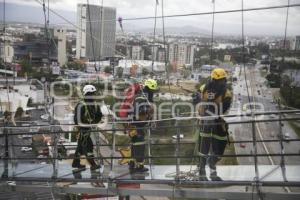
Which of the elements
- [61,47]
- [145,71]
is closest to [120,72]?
[145,71]

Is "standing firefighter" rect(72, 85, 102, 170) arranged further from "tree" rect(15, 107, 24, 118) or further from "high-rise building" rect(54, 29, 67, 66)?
"tree" rect(15, 107, 24, 118)

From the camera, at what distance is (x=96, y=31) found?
25.7 ft

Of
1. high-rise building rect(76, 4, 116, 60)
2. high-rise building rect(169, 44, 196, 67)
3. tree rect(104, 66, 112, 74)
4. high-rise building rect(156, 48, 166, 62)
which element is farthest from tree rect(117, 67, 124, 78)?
high-rise building rect(169, 44, 196, 67)

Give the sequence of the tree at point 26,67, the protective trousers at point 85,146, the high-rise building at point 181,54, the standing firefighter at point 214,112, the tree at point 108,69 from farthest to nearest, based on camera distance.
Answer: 1. the tree at point 26,67
2. the tree at point 108,69
3. the high-rise building at point 181,54
4. the protective trousers at point 85,146
5. the standing firefighter at point 214,112

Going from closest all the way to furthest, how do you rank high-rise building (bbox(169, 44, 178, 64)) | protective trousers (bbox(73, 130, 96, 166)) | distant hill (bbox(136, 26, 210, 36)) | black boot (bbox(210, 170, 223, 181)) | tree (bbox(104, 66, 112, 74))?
black boot (bbox(210, 170, 223, 181)), protective trousers (bbox(73, 130, 96, 166)), distant hill (bbox(136, 26, 210, 36)), high-rise building (bbox(169, 44, 178, 64)), tree (bbox(104, 66, 112, 74))

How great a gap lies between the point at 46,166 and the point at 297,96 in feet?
11.0

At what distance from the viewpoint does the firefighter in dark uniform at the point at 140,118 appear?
4.16 m

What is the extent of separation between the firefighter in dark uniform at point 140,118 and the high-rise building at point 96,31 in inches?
137

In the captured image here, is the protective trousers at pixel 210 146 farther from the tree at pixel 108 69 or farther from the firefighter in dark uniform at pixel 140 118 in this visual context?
the tree at pixel 108 69

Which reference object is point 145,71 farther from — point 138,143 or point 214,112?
point 214,112

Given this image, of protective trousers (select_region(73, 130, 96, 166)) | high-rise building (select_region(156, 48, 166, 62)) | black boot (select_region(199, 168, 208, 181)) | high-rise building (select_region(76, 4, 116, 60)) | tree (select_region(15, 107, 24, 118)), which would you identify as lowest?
tree (select_region(15, 107, 24, 118))

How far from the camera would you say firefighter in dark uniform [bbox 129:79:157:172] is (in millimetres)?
4164

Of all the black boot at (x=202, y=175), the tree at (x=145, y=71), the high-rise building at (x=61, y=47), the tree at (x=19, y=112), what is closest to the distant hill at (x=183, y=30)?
the tree at (x=145, y=71)

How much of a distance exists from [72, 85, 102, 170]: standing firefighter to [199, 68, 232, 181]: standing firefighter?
1106 mm
